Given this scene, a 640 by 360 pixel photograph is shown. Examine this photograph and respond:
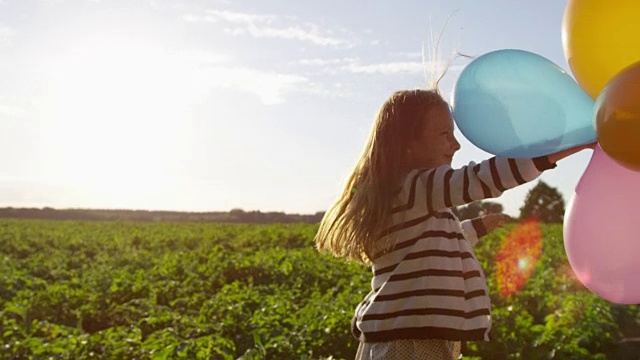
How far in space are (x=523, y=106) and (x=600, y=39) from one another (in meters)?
0.34

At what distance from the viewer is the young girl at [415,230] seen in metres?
2.74

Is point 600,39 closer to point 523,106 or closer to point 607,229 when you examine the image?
point 523,106

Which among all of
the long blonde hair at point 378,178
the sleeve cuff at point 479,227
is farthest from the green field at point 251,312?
the long blonde hair at point 378,178

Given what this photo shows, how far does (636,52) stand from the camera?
→ 8.46 ft

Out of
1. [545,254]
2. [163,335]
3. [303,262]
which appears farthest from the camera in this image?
[545,254]

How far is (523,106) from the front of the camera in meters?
2.58

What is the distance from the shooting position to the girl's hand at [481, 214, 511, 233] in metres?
3.30

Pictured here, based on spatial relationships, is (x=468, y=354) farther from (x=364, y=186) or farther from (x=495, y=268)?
(x=495, y=268)

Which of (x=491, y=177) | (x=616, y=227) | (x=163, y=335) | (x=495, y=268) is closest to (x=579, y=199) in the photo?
(x=616, y=227)

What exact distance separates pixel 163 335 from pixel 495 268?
19.9 ft

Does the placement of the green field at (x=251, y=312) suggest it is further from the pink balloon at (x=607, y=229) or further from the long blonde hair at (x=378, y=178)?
the pink balloon at (x=607, y=229)

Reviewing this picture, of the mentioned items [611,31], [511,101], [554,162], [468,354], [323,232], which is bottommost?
[468,354]

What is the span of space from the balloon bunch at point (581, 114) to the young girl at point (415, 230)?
8 cm

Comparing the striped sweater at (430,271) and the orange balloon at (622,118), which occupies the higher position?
the orange balloon at (622,118)
